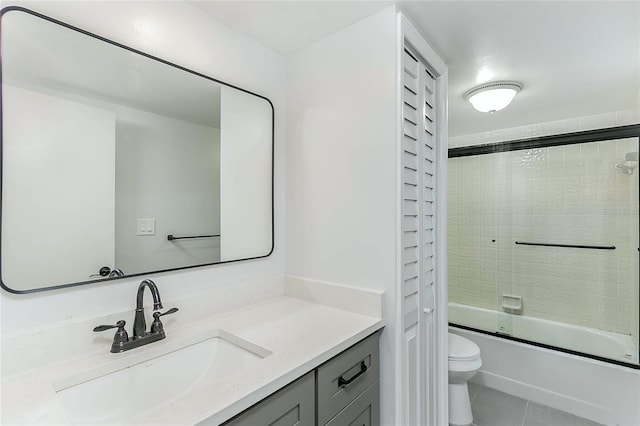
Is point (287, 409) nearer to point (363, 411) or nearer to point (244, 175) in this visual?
point (363, 411)

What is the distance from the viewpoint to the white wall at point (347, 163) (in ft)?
4.23

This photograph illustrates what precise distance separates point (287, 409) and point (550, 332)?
2557mm

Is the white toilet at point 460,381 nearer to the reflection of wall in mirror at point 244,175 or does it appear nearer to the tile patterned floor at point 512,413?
the tile patterned floor at point 512,413

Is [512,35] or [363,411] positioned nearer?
[363,411]

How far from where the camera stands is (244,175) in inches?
58.8

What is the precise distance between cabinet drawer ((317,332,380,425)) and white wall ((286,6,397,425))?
0.34 feet

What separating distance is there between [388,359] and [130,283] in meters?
1.07

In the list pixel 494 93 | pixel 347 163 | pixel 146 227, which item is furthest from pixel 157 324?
pixel 494 93

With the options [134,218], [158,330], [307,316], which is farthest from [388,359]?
[134,218]

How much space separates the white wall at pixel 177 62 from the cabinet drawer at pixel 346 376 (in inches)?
24.7

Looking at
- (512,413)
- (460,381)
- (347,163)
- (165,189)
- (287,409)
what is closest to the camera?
(287,409)

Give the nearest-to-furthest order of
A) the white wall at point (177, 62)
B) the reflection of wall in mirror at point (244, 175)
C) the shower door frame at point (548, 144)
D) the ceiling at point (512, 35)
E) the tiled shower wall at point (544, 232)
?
the white wall at point (177, 62) < the ceiling at point (512, 35) < the reflection of wall in mirror at point (244, 175) < the shower door frame at point (548, 144) < the tiled shower wall at point (544, 232)

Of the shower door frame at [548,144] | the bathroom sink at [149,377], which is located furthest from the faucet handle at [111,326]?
the shower door frame at [548,144]

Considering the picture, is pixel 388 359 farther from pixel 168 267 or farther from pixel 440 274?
pixel 168 267
